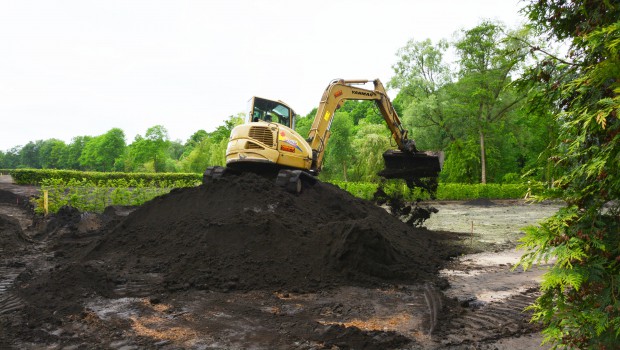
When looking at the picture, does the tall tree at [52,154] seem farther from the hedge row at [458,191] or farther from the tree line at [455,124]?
the hedge row at [458,191]

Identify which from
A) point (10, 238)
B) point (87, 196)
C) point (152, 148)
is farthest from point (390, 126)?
point (152, 148)

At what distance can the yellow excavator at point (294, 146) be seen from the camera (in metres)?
11.7

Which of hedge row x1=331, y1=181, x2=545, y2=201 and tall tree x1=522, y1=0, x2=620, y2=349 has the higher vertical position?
tall tree x1=522, y1=0, x2=620, y2=349

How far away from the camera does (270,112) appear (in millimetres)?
12812

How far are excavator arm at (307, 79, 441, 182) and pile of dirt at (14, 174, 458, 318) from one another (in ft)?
7.76

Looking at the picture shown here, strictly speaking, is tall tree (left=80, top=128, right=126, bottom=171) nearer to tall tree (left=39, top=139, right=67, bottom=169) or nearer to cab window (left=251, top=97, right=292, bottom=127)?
tall tree (left=39, top=139, right=67, bottom=169)

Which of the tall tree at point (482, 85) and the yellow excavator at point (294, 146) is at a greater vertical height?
the tall tree at point (482, 85)

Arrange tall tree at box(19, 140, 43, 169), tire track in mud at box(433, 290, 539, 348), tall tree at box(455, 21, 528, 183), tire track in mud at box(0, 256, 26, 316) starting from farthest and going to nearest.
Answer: tall tree at box(19, 140, 43, 169) < tall tree at box(455, 21, 528, 183) < tire track in mud at box(0, 256, 26, 316) < tire track in mud at box(433, 290, 539, 348)

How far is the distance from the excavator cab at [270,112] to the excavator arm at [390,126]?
803 mm

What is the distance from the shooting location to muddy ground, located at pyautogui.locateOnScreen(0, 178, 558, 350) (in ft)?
17.3

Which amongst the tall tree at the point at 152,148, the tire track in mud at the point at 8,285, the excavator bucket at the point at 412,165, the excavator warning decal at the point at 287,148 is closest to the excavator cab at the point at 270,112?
the excavator warning decal at the point at 287,148

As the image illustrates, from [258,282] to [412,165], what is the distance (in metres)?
8.23

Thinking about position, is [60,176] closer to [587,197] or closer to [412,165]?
[412,165]

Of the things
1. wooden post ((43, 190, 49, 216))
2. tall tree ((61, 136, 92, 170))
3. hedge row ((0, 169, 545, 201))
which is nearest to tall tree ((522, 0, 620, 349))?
wooden post ((43, 190, 49, 216))
